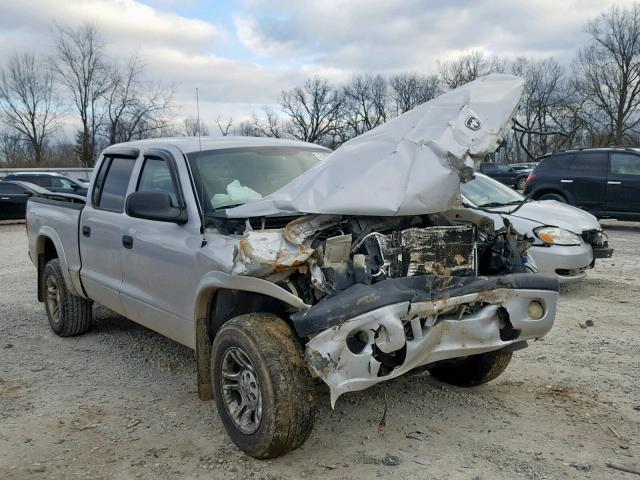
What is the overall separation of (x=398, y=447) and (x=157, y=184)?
249cm

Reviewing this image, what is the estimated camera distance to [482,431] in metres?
3.49

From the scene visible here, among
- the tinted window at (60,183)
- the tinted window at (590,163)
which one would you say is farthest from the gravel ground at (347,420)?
the tinted window at (60,183)

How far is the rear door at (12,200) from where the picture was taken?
17.4 m

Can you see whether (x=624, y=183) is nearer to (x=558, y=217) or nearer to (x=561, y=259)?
(x=558, y=217)

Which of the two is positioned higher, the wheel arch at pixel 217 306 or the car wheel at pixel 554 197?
the car wheel at pixel 554 197

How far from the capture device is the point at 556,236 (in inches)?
266

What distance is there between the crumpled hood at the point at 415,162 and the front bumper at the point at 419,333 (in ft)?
1.76

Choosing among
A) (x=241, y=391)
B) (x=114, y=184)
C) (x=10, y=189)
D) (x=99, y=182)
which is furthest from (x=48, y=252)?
(x=10, y=189)

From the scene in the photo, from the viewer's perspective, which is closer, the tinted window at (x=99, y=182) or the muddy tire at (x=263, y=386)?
the muddy tire at (x=263, y=386)

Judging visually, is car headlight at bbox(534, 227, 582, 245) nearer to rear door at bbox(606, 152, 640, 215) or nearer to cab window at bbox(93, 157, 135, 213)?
cab window at bbox(93, 157, 135, 213)

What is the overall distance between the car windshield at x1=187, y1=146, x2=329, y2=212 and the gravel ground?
1422 millimetres

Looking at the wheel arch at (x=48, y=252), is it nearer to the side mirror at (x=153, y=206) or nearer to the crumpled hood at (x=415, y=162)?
the side mirror at (x=153, y=206)

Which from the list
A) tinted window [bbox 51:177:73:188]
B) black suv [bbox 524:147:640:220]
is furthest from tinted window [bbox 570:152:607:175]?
tinted window [bbox 51:177:73:188]

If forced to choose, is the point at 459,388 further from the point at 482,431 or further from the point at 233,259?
the point at 233,259
